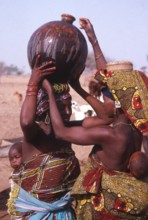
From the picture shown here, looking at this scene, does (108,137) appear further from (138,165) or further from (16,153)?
(16,153)

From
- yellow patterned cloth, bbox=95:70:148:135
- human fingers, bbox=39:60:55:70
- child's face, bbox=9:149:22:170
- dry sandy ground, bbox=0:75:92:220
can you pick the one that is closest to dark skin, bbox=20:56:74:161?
human fingers, bbox=39:60:55:70

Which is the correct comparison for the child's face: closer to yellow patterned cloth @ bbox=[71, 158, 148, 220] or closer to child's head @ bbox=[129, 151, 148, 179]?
yellow patterned cloth @ bbox=[71, 158, 148, 220]

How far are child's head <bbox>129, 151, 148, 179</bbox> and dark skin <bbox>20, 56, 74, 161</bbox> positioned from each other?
0.53 meters

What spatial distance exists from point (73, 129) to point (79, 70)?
16.3 inches

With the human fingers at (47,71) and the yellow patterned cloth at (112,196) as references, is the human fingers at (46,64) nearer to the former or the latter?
the human fingers at (47,71)

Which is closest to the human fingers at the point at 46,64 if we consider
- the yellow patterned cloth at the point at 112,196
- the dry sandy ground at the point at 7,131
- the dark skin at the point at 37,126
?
the dark skin at the point at 37,126

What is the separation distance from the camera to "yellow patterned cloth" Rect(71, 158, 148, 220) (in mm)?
2959

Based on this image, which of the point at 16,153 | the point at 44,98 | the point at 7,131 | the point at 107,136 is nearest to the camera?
the point at 107,136

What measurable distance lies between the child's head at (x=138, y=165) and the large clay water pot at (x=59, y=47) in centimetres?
69

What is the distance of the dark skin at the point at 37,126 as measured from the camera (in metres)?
2.84

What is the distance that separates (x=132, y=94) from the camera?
2.94m

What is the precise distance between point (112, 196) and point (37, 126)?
2.17 feet

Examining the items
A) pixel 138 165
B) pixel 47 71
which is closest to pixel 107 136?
pixel 138 165

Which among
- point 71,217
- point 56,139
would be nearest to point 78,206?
point 71,217
